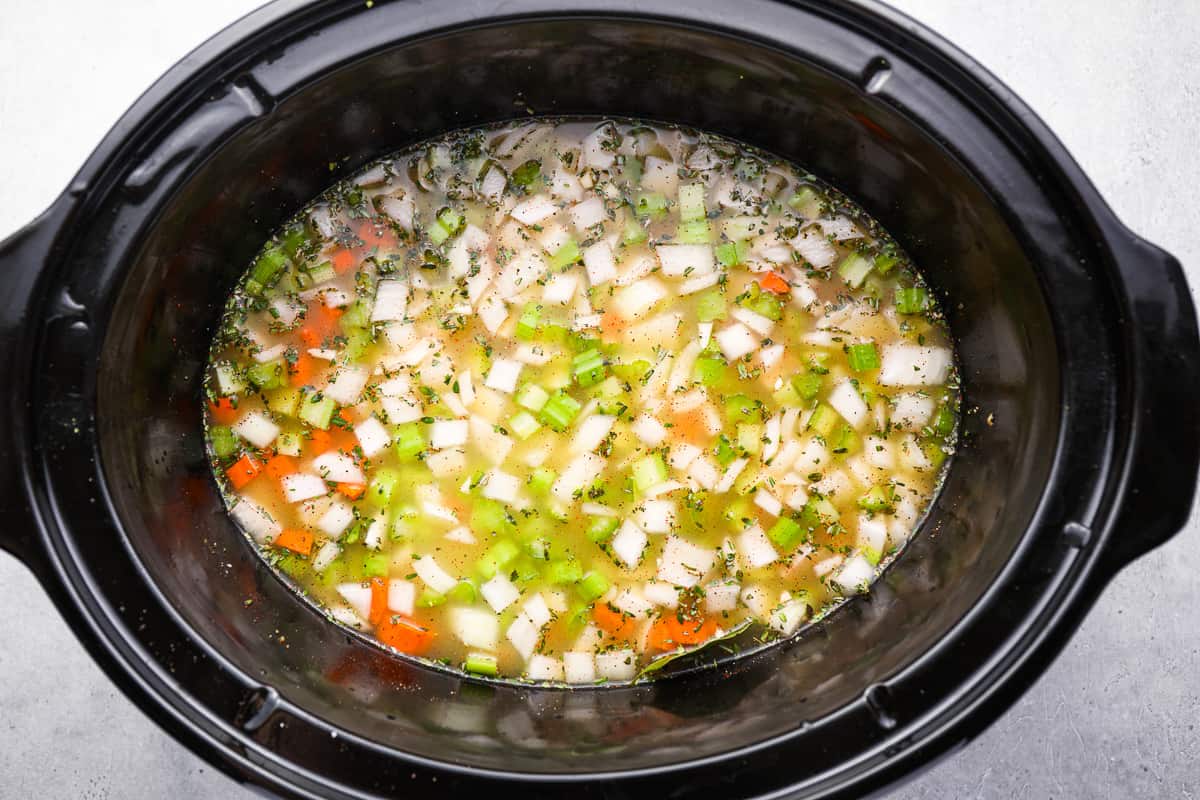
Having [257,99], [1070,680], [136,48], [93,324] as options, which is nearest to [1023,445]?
[1070,680]

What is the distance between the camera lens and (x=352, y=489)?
197 cm

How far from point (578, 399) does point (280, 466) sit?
656 mm

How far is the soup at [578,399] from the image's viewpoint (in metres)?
1.95

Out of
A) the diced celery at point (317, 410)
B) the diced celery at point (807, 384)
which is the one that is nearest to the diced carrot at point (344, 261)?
the diced celery at point (317, 410)

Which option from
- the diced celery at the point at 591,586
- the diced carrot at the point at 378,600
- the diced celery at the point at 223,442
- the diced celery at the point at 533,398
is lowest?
the diced celery at the point at 591,586

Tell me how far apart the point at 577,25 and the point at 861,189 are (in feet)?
2.28

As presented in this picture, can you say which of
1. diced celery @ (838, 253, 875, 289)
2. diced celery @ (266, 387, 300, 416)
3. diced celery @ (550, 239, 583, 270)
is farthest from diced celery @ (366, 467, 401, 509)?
diced celery @ (838, 253, 875, 289)

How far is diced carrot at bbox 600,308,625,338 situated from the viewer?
1982mm

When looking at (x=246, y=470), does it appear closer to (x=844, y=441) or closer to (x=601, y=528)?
(x=601, y=528)

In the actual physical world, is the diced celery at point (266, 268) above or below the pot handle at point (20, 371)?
above

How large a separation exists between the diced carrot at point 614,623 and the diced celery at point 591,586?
0.09 feet

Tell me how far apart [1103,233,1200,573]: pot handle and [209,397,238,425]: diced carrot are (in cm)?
171

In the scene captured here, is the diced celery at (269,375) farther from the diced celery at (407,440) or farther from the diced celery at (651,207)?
the diced celery at (651,207)

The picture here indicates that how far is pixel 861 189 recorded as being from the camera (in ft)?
6.41
